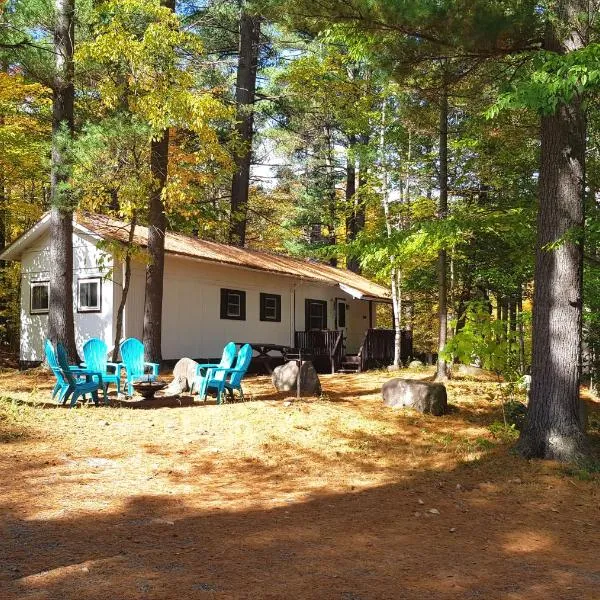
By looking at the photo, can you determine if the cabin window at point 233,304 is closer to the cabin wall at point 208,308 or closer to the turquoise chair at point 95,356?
the cabin wall at point 208,308

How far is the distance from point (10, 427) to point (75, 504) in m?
3.45

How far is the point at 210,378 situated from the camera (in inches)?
426

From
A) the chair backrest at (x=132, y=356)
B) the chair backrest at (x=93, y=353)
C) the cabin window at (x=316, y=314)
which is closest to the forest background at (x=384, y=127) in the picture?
the chair backrest at (x=132, y=356)

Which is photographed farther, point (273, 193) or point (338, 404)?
point (273, 193)

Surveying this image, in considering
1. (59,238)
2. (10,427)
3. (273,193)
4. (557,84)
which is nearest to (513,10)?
(557,84)

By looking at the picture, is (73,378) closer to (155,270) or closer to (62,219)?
(155,270)

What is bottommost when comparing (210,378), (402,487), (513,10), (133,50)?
(402,487)

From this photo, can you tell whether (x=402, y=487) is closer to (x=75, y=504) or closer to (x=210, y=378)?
(x=75, y=504)

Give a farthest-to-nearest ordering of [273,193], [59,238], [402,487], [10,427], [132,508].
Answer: [273,193], [59,238], [10,427], [402,487], [132,508]

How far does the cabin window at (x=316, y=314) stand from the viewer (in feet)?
75.1

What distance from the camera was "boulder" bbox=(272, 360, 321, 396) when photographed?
38.8ft

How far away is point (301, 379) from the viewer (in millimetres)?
11828

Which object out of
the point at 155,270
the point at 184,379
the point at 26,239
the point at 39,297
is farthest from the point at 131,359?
the point at 26,239

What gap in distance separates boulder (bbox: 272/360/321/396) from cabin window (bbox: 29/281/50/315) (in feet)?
28.7
